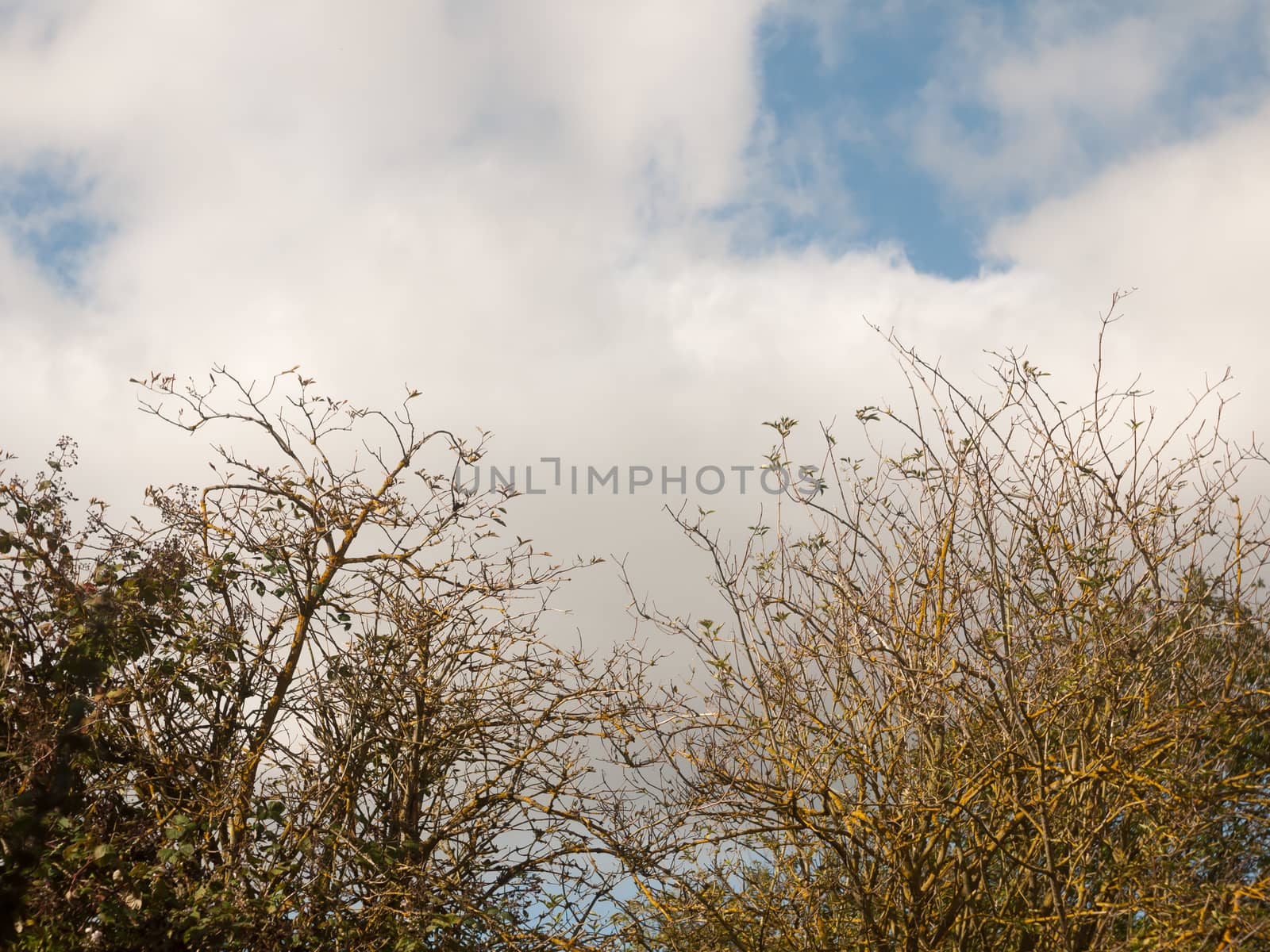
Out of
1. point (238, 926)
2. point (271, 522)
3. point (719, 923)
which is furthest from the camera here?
point (271, 522)

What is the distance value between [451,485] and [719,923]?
290cm

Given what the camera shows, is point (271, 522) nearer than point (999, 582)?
No

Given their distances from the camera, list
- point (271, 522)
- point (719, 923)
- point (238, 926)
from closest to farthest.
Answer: point (238, 926) → point (719, 923) → point (271, 522)

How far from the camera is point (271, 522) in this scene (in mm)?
5941

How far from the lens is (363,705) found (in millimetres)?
5598

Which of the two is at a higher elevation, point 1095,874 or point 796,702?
point 796,702

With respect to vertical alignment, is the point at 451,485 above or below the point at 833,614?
above

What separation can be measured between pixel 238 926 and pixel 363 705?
1214 mm

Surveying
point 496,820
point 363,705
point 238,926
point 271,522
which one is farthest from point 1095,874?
point 271,522

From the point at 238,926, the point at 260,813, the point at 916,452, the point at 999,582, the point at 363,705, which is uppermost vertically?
the point at 916,452

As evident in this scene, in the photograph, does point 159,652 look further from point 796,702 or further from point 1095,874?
point 1095,874

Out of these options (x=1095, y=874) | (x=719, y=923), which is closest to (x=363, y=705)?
(x=719, y=923)

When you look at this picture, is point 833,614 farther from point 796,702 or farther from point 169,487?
point 169,487

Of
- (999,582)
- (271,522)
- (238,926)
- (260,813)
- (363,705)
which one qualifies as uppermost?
(271,522)
